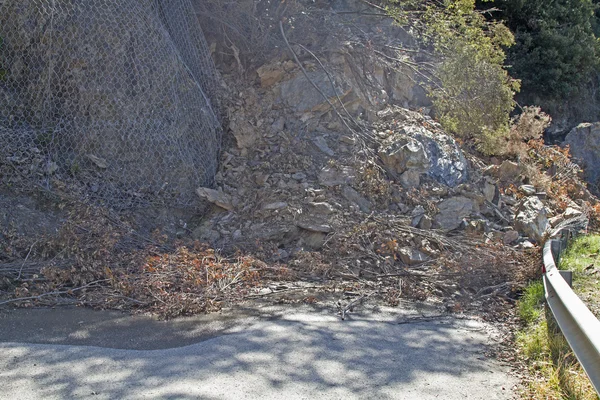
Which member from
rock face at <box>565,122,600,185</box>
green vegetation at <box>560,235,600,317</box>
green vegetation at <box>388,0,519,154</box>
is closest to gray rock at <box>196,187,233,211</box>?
green vegetation at <box>388,0,519,154</box>

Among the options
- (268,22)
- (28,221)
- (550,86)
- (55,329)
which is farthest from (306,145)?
(550,86)

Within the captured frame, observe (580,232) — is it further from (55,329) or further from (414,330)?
(55,329)

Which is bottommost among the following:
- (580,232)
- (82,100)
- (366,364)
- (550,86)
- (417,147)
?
(366,364)

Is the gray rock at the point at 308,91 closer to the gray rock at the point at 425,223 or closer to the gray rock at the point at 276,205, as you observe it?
the gray rock at the point at 276,205

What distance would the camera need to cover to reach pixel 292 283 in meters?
6.62

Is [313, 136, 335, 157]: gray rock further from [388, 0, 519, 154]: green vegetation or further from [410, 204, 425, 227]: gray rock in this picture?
[388, 0, 519, 154]: green vegetation

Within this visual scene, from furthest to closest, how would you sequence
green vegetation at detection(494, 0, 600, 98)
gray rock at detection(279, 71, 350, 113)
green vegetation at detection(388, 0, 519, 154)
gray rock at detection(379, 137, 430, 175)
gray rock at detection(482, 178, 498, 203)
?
green vegetation at detection(494, 0, 600, 98) < green vegetation at detection(388, 0, 519, 154) < gray rock at detection(279, 71, 350, 113) < gray rock at detection(482, 178, 498, 203) < gray rock at detection(379, 137, 430, 175)

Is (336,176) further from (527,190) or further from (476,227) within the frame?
(527,190)

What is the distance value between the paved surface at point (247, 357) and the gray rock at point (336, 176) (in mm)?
2740

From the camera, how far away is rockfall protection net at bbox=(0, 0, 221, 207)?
7914mm

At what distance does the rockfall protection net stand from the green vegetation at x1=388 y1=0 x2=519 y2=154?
12.5 feet

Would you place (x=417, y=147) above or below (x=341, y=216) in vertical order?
above

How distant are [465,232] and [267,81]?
3.83 meters

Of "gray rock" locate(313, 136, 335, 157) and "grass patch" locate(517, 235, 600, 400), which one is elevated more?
"gray rock" locate(313, 136, 335, 157)
